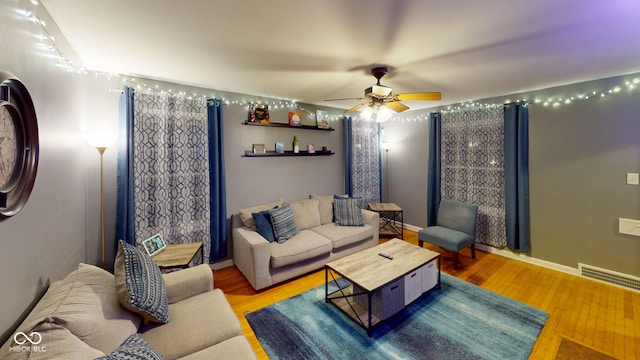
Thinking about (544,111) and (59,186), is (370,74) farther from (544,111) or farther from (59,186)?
(59,186)

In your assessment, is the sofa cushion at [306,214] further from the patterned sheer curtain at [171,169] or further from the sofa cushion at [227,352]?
the sofa cushion at [227,352]

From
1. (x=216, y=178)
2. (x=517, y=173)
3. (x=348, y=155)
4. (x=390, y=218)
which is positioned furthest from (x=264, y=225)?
(x=517, y=173)

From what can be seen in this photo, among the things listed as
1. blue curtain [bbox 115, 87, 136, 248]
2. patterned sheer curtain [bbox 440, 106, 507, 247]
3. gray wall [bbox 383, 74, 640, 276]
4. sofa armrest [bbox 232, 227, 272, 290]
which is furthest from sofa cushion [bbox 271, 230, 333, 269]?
gray wall [bbox 383, 74, 640, 276]

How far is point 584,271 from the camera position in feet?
10.3

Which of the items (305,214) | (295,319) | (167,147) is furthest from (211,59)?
(295,319)

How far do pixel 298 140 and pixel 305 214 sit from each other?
124cm

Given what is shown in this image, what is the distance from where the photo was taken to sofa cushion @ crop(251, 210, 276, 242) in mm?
3156

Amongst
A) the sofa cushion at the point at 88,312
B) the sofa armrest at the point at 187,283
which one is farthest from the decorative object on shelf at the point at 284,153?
the sofa cushion at the point at 88,312

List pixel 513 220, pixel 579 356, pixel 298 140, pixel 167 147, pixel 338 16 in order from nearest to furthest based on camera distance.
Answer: pixel 338 16, pixel 579 356, pixel 167 147, pixel 513 220, pixel 298 140

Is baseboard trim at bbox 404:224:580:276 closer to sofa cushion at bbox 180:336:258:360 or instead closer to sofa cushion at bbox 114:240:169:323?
sofa cushion at bbox 180:336:258:360

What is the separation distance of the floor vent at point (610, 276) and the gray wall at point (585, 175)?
0.06 metres

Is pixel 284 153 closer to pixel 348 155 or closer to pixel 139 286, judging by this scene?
pixel 348 155

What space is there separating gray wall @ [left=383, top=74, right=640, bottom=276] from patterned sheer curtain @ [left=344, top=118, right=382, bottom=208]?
7.28 ft

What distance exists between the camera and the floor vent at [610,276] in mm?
2828
